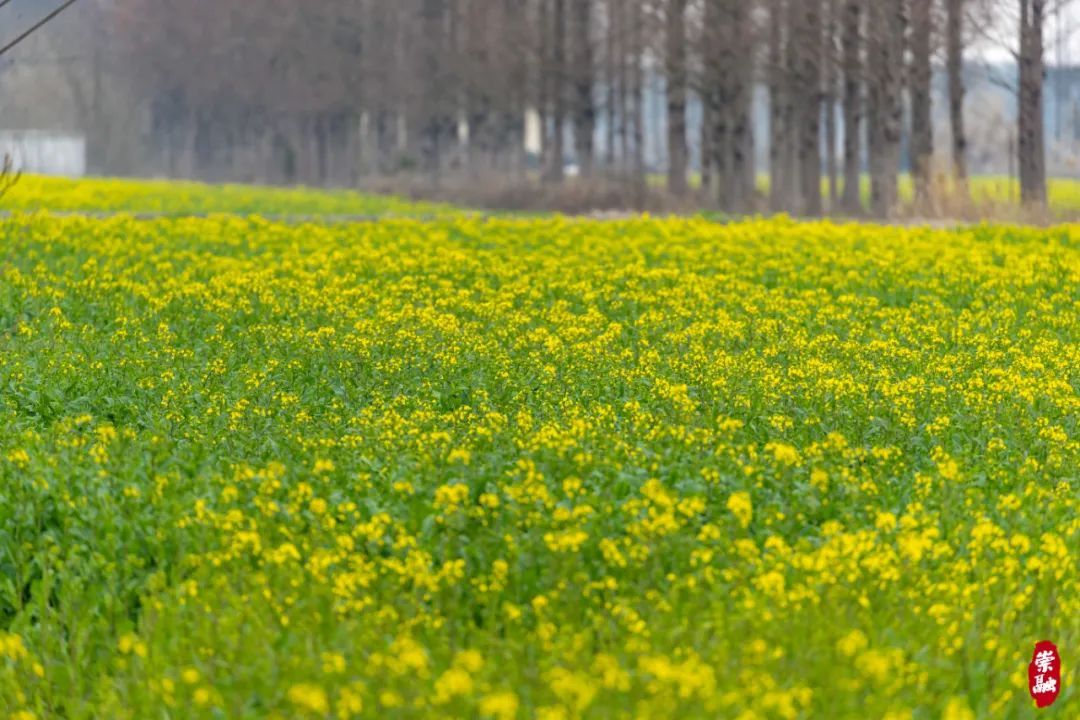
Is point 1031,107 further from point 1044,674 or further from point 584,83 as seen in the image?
point 1044,674

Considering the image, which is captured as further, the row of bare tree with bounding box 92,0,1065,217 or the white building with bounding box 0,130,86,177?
the white building with bounding box 0,130,86,177

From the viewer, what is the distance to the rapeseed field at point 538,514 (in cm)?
624

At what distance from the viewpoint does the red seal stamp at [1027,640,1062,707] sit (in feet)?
22.4

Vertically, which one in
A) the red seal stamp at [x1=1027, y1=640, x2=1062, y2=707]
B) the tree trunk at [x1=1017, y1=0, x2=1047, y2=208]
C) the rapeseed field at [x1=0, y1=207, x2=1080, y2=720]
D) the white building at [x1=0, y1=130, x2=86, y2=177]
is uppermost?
the white building at [x1=0, y1=130, x2=86, y2=177]

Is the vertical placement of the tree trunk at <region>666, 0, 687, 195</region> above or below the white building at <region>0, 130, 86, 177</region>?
below

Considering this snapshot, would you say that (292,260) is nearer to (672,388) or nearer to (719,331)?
(719,331)

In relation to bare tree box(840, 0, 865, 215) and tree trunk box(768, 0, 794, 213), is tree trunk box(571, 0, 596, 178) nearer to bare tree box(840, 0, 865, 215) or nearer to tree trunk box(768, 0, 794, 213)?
tree trunk box(768, 0, 794, 213)

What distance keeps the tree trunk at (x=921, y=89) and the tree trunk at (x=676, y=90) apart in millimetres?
5485

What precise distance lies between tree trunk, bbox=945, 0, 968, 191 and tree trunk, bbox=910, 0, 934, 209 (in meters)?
0.50

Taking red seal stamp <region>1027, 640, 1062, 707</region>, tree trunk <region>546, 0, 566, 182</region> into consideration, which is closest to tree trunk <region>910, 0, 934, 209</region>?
tree trunk <region>546, 0, 566, 182</region>

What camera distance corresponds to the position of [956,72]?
40.1 metres

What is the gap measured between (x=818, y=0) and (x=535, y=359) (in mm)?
25901

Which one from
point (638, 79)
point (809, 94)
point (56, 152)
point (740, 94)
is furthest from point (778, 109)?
point (56, 152)

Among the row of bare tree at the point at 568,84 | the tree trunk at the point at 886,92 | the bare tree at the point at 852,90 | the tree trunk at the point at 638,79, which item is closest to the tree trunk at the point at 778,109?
the row of bare tree at the point at 568,84
